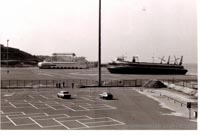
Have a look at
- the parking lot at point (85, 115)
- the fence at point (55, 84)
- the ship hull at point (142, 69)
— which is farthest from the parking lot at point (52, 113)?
the ship hull at point (142, 69)

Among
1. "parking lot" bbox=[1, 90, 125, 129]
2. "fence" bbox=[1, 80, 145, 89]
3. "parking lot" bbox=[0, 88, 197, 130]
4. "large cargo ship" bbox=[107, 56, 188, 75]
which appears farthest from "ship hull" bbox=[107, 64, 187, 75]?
"parking lot" bbox=[0, 88, 197, 130]

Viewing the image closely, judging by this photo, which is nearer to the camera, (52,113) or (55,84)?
(52,113)

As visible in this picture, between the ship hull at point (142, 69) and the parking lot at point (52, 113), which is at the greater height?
the ship hull at point (142, 69)

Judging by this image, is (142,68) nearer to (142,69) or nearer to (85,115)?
(142,69)

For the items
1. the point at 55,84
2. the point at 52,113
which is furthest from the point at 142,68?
the point at 52,113

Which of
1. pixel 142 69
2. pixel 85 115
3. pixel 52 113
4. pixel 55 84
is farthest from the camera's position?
pixel 142 69

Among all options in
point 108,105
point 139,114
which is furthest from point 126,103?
point 139,114

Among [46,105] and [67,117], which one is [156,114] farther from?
[46,105]

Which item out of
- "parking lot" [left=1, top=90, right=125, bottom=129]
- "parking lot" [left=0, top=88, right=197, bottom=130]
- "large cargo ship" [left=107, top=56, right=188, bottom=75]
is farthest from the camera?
"large cargo ship" [left=107, top=56, right=188, bottom=75]

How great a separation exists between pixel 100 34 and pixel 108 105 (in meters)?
22.6

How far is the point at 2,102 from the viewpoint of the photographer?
3628 centimetres

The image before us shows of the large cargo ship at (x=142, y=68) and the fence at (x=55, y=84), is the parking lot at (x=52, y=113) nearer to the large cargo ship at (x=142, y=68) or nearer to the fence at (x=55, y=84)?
the fence at (x=55, y=84)

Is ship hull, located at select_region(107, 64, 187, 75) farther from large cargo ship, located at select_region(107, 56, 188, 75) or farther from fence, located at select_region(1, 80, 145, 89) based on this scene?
fence, located at select_region(1, 80, 145, 89)

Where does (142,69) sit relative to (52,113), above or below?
above
